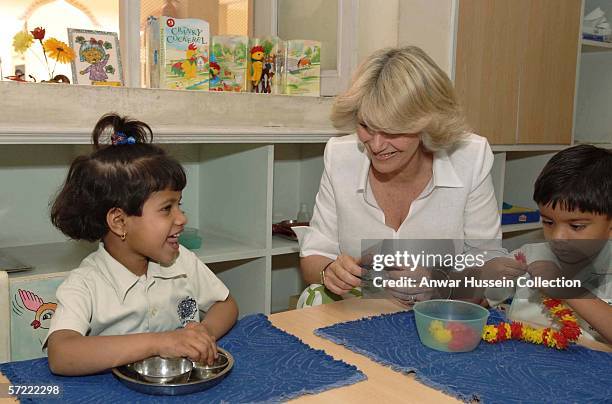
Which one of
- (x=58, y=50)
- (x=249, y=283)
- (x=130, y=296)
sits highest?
(x=58, y=50)

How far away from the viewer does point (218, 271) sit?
2463mm

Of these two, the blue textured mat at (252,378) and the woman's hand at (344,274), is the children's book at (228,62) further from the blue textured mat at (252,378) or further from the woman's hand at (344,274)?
the blue textured mat at (252,378)

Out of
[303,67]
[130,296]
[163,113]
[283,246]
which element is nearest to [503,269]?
[130,296]

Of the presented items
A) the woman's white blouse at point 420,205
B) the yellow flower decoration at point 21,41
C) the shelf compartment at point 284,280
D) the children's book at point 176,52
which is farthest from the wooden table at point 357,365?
the shelf compartment at point 284,280

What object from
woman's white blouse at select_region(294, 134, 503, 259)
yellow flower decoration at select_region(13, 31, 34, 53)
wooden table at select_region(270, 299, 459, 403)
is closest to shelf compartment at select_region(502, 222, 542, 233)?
woman's white blouse at select_region(294, 134, 503, 259)

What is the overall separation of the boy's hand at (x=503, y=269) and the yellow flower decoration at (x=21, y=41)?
155 cm

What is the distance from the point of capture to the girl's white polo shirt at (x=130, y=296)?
116cm

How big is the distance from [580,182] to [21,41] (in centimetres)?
169

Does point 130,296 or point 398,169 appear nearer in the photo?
point 130,296

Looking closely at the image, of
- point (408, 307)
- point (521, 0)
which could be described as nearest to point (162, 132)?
point (408, 307)

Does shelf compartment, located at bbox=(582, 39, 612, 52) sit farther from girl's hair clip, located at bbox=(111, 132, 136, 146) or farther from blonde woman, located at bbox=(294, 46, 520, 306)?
girl's hair clip, located at bbox=(111, 132, 136, 146)

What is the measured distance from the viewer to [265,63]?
2.53m

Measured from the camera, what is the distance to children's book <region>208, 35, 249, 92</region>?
241 centimetres

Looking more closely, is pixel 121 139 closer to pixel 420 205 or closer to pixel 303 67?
pixel 420 205
